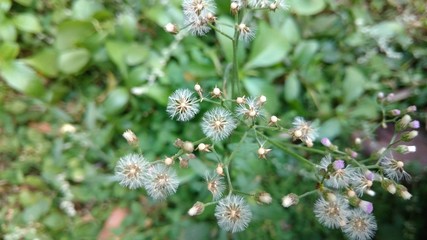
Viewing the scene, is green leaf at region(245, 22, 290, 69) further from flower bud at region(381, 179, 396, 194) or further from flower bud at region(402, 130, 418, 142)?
flower bud at region(381, 179, 396, 194)

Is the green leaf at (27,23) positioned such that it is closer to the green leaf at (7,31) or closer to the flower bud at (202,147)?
the green leaf at (7,31)

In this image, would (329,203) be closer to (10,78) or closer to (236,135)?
(236,135)

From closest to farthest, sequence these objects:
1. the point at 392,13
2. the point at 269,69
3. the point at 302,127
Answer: the point at 302,127, the point at 269,69, the point at 392,13

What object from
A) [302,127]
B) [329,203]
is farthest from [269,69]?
[329,203]

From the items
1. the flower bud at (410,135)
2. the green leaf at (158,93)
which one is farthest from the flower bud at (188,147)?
the green leaf at (158,93)

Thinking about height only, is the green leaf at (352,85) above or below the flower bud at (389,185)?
below

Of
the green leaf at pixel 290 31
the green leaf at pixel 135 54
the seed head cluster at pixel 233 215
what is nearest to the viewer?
the seed head cluster at pixel 233 215
